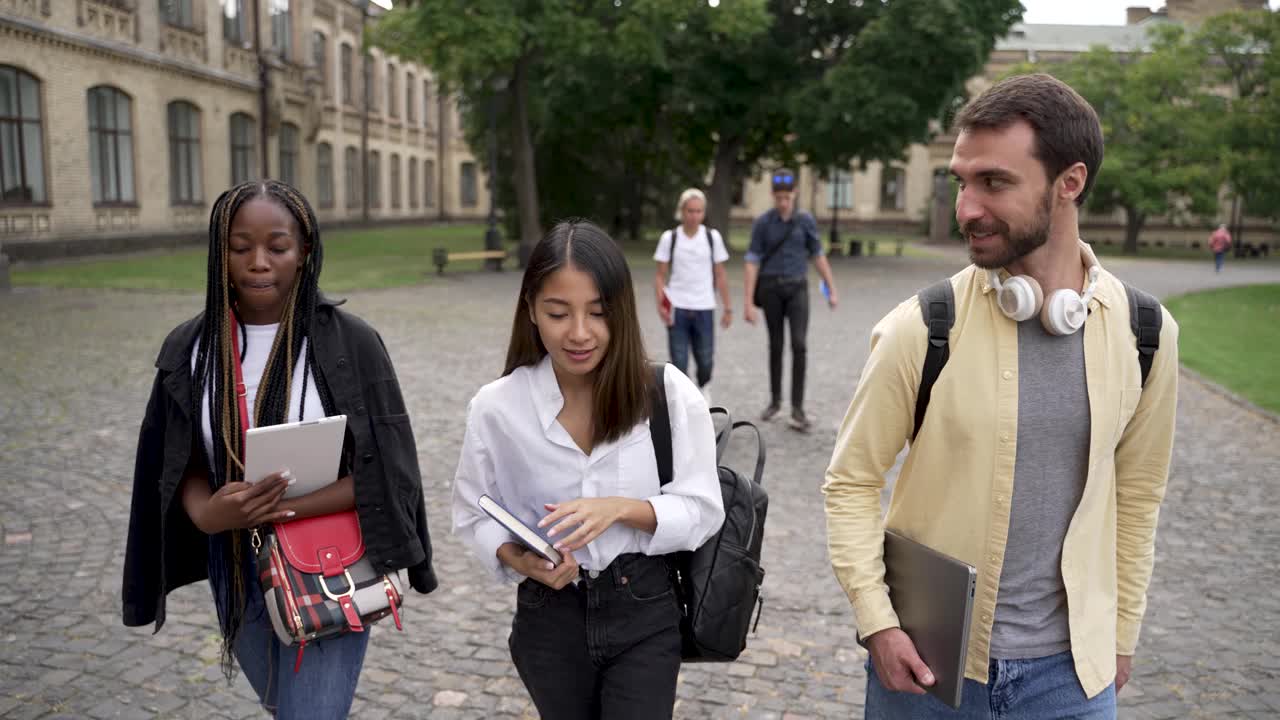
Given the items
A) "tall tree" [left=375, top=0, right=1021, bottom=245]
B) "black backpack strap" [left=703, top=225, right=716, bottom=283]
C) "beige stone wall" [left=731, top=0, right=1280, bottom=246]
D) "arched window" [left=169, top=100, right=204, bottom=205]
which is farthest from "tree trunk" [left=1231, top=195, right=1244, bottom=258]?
"black backpack strap" [left=703, top=225, right=716, bottom=283]

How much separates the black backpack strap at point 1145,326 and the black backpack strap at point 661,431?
3.24 feet

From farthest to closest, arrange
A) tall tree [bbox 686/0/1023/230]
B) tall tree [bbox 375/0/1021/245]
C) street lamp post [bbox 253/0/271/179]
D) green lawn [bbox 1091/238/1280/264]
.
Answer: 1. green lawn [bbox 1091/238/1280/264]
2. street lamp post [bbox 253/0/271/179]
3. tall tree [bbox 686/0/1023/230]
4. tall tree [bbox 375/0/1021/245]

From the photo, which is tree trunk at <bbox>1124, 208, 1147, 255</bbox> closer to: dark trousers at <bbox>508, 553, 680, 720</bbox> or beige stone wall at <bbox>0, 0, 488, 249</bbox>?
beige stone wall at <bbox>0, 0, 488, 249</bbox>

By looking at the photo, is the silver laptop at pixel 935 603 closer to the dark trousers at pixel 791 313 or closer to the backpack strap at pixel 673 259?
the dark trousers at pixel 791 313

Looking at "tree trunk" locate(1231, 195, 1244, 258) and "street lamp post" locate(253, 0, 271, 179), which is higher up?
"street lamp post" locate(253, 0, 271, 179)

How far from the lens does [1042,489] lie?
205cm

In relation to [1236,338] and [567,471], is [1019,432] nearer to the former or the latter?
[567,471]

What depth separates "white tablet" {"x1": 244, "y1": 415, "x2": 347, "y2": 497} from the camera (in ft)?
7.77

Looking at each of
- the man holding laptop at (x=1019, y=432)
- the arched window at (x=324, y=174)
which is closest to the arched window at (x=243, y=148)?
the arched window at (x=324, y=174)

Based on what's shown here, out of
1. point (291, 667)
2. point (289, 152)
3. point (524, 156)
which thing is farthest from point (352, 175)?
point (291, 667)

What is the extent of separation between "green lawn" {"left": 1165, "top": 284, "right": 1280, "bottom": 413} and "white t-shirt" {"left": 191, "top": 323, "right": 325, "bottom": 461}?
1049cm

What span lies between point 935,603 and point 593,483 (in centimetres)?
77

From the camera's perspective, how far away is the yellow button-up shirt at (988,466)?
203cm

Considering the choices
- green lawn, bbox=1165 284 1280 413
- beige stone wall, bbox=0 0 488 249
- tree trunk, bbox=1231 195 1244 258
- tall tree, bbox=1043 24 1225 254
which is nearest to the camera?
green lawn, bbox=1165 284 1280 413
